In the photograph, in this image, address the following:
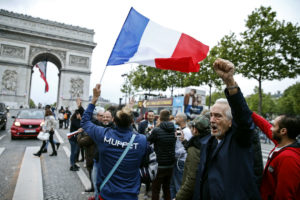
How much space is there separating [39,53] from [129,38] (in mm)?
37420

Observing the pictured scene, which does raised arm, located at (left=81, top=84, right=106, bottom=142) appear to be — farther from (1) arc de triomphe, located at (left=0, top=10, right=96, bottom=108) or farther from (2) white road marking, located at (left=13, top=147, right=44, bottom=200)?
(1) arc de triomphe, located at (left=0, top=10, right=96, bottom=108)

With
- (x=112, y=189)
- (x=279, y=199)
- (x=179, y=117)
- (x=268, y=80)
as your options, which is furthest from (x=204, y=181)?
(x=268, y=80)

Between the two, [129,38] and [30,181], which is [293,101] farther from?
[30,181]

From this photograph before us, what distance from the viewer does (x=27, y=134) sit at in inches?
385

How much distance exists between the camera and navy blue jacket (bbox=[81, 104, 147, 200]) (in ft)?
7.06

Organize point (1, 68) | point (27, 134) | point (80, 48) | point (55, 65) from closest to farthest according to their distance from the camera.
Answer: point (27, 134) < point (1, 68) < point (80, 48) < point (55, 65)

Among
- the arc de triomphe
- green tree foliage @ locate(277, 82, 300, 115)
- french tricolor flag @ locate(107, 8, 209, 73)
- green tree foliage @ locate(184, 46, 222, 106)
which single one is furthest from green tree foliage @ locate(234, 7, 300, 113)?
the arc de triomphe

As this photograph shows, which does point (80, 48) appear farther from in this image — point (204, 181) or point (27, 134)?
point (204, 181)

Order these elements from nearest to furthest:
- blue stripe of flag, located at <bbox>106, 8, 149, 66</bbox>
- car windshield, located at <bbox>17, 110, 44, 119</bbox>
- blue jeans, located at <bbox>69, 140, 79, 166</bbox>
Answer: blue stripe of flag, located at <bbox>106, 8, 149, 66</bbox>, blue jeans, located at <bbox>69, 140, 79, 166</bbox>, car windshield, located at <bbox>17, 110, 44, 119</bbox>

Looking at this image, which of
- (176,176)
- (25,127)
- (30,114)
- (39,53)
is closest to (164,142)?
(176,176)

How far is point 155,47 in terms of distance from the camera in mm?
3893

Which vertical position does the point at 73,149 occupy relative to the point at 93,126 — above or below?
below

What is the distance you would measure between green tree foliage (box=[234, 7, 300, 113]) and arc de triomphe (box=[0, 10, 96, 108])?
28912 millimetres

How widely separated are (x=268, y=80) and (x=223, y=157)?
16.6m
